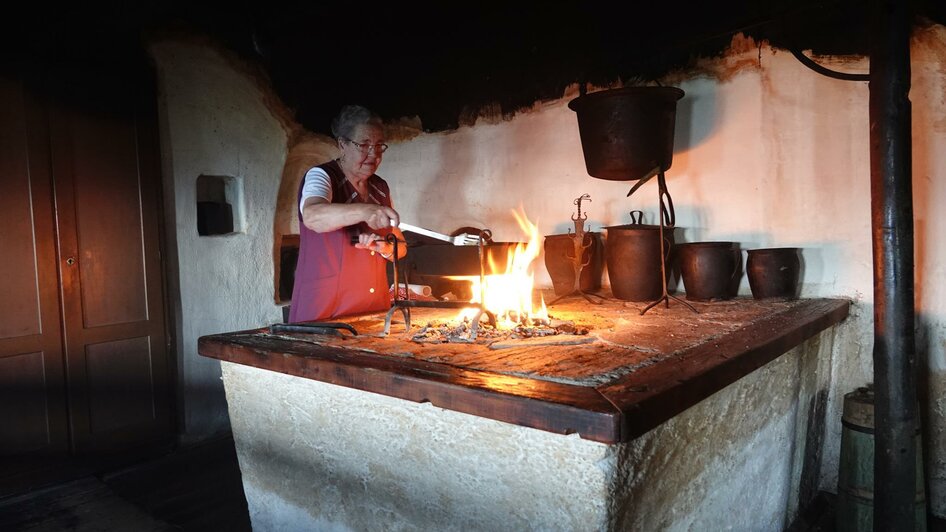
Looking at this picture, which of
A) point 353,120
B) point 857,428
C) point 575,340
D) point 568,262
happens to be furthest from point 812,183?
point 353,120

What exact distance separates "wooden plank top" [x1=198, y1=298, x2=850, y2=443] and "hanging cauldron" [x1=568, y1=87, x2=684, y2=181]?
906 mm

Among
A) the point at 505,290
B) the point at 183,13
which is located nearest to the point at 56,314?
the point at 183,13

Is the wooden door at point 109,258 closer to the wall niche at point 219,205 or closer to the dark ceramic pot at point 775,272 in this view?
the wall niche at point 219,205

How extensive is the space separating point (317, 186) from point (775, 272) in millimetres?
2547

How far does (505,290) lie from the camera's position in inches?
116

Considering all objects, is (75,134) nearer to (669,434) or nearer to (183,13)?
(183,13)

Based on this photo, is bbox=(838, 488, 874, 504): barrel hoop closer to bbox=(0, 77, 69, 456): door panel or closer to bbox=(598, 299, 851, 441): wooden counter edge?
bbox=(598, 299, 851, 441): wooden counter edge

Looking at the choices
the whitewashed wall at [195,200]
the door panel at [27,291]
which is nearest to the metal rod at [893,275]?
the whitewashed wall at [195,200]

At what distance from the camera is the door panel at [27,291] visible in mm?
3734

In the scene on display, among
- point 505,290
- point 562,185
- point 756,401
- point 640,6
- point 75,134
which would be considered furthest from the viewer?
point 562,185

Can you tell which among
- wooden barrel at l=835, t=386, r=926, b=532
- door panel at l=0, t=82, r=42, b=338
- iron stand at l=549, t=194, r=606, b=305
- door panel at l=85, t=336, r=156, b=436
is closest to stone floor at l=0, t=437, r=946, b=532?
wooden barrel at l=835, t=386, r=926, b=532

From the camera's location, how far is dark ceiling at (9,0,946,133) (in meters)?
3.44

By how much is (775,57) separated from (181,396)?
4.84 meters

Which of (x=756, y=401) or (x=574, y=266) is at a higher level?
(x=574, y=266)
